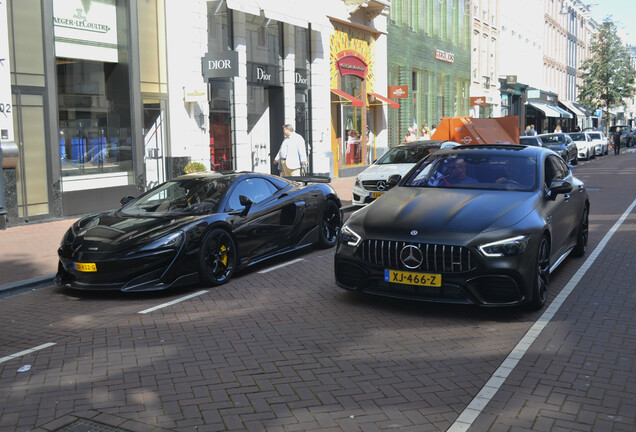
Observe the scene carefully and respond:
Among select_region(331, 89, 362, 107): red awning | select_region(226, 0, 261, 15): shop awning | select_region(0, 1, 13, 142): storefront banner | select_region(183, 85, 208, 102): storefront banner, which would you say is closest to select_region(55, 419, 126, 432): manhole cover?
select_region(0, 1, 13, 142): storefront banner

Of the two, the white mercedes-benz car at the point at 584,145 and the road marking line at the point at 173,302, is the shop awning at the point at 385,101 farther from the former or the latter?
the road marking line at the point at 173,302

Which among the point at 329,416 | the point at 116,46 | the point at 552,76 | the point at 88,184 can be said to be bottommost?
the point at 329,416

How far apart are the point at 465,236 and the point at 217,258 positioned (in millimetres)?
3102

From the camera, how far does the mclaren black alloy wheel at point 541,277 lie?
6375mm

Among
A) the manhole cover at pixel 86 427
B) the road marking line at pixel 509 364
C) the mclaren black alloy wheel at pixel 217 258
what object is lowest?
the manhole cover at pixel 86 427

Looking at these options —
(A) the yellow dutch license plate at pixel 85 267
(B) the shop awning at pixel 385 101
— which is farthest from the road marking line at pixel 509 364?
(B) the shop awning at pixel 385 101

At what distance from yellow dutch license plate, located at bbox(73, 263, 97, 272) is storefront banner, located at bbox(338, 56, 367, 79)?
62.0ft

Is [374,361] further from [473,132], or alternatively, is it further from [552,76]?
[552,76]

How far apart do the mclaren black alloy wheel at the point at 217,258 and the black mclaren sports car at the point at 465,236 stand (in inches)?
67.0

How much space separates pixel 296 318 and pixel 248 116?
14.8 meters

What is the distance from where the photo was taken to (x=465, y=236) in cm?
616

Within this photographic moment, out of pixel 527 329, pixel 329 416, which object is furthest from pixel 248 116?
pixel 329 416

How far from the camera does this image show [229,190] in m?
8.70

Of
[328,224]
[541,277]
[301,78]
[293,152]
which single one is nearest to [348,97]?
[301,78]
